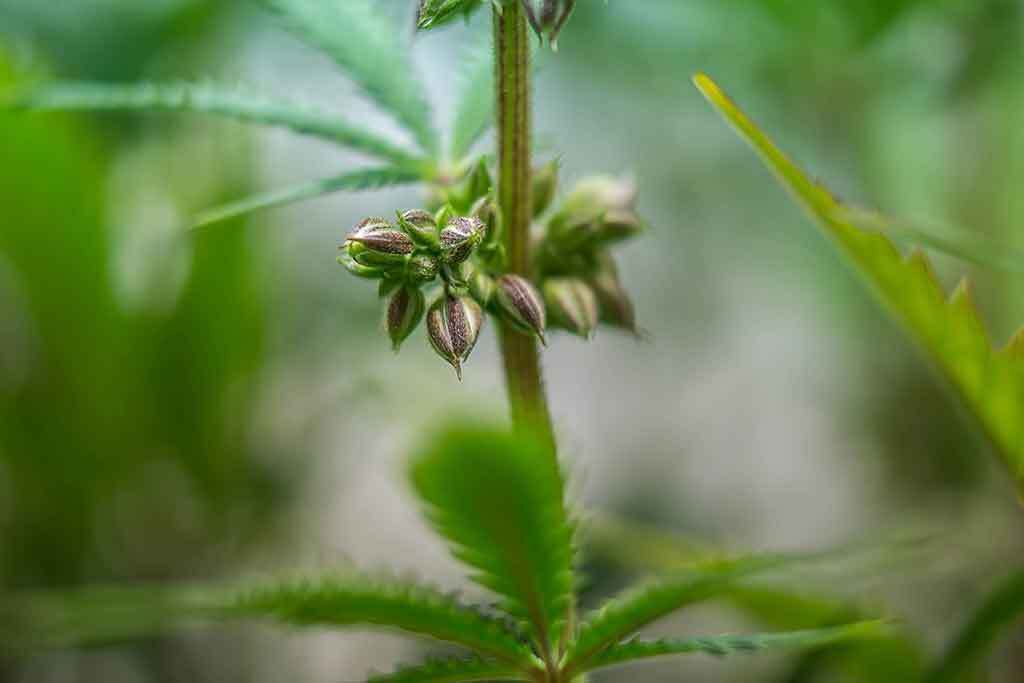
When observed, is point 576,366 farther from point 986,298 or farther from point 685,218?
point 986,298

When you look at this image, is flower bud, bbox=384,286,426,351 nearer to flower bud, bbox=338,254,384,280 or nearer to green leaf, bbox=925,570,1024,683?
flower bud, bbox=338,254,384,280

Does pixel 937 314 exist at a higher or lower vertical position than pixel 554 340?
lower

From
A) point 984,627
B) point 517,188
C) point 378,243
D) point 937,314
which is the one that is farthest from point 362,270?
point 984,627

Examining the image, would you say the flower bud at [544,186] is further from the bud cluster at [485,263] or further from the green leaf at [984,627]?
the green leaf at [984,627]

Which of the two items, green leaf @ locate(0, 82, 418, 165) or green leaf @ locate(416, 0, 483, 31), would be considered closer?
green leaf @ locate(416, 0, 483, 31)

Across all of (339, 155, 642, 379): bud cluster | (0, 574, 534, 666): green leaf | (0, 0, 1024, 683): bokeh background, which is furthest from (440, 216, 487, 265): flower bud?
(0, 0, 1024, 683): bokeh background

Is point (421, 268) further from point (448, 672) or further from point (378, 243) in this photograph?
point (448, 672)

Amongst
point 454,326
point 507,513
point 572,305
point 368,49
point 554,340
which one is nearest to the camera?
point 507,513
